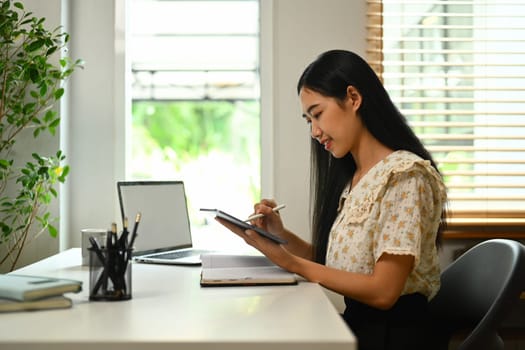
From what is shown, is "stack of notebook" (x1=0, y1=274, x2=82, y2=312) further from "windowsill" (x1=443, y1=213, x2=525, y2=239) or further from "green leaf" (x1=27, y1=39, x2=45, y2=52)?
"windowsill" (x1=443, y1=213, x2=525, y2=239)

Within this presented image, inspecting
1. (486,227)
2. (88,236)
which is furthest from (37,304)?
(486,227)

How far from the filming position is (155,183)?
8.64 ft

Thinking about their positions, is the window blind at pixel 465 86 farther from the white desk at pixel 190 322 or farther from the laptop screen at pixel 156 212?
the white desk at pixel 190 322

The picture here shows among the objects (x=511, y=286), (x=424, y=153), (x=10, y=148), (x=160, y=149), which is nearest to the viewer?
(x=511, y=286)

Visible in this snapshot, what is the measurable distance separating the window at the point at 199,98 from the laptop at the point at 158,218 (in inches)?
44.8

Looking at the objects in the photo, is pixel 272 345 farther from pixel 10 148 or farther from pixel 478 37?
pixel 478 37

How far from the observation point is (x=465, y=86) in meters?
3.14

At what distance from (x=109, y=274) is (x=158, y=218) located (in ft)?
3.36

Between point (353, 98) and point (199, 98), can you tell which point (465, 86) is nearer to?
point (353, 98)

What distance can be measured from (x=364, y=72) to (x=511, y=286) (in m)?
0.68

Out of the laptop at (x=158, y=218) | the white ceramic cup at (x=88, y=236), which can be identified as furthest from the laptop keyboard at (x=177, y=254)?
the white ceramic cup at (x=88, y=236)

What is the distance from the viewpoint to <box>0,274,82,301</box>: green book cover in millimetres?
1434

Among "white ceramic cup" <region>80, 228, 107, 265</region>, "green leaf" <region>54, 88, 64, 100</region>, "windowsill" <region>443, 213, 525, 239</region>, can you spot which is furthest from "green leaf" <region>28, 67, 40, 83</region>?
"windowsill" <region>443, 213, 525, 239</region>

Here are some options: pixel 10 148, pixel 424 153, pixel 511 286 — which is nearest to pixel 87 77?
pixel 10 148
